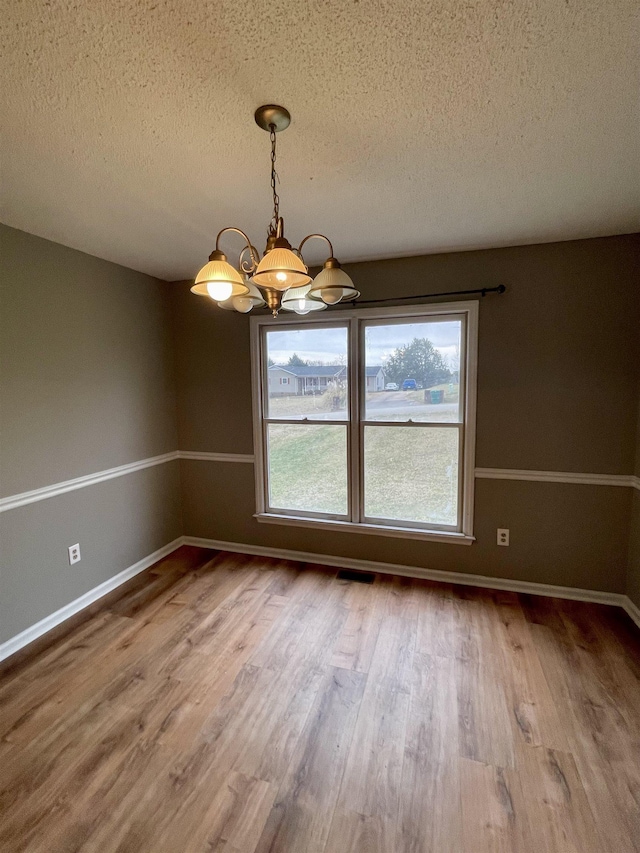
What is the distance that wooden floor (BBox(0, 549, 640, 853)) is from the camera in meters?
1.31

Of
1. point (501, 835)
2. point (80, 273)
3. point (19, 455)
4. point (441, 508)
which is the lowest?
point (501, 835)

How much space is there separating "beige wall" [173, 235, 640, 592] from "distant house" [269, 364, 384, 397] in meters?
0.62

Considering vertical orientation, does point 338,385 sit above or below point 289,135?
below

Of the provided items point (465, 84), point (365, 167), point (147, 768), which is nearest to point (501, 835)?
point (147, 768)

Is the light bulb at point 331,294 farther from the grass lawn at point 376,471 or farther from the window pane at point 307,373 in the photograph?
the grass lawn at point 376,471

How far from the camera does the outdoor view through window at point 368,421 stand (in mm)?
2871

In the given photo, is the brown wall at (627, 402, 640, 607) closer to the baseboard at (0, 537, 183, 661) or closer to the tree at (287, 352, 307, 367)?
the tree at (287, 352, 307, 367)

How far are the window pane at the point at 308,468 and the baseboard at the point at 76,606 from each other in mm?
1121

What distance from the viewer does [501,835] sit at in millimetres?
1283

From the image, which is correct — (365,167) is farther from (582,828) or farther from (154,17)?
(582,828)

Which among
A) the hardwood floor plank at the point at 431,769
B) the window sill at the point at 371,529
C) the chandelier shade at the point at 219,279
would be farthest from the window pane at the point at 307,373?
the hardwood floor plank at the point at 431,769

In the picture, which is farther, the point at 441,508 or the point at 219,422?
the point at 219,422

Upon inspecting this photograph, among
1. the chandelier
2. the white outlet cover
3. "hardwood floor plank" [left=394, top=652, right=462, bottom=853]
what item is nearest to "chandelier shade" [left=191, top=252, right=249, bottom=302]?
the chandelier

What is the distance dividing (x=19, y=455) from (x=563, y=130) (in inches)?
122
